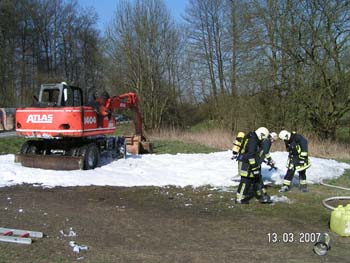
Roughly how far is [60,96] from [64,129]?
1270mm

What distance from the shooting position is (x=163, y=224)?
688 cm

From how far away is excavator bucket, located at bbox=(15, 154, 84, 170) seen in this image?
37.9ft

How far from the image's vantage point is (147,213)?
25.2 ft

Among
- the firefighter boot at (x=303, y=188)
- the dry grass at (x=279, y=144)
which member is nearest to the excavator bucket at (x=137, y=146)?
the dry grass at (x=279, y=144)

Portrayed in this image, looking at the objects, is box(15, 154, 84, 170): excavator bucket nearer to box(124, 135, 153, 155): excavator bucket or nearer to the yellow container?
box(124, 135, 153, 155): excavator bucket

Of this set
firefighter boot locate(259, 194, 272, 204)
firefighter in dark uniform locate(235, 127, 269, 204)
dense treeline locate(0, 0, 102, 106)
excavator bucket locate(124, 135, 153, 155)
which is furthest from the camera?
dense treeline locate(0, 0, 102, 106)

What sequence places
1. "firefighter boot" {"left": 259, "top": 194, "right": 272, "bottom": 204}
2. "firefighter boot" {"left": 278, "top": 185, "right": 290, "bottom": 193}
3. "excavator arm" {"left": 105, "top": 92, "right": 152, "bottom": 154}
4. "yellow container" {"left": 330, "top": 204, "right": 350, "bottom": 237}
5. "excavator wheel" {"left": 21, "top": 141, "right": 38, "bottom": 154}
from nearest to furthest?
1. "yellow container" {"left": 330, "top": 204, "right": 350, "bottom": 237}
2. "firefighter boot" {"left": 259, "top": 194, "right": 272, "bottom": 204}
3. "firefighter boot" {"left": 278, "top": 185, "right": 290, "bottom": 193}
4. "excavator wheel" {"left": 21, "top": 141, "right": 38, "bottom": 154}
5. "excavator arm" {"left": 105, "top": 92, "right": 152, "bottom": 154}

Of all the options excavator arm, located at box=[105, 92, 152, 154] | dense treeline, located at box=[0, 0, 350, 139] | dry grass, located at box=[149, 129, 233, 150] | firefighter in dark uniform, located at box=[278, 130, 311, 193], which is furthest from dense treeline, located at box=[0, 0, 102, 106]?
firefighter in dark uniform, located at box=[278, 130, 311, 193]

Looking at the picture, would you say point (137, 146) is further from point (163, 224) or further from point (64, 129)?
point (163, 224)

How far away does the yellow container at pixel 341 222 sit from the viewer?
6.31m

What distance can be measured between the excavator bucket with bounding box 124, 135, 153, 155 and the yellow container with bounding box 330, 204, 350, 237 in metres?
10.5
